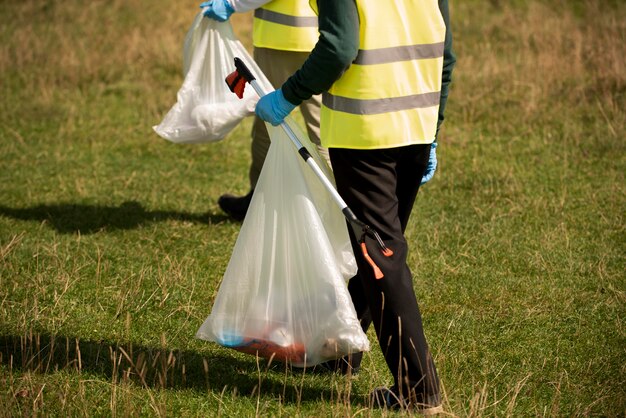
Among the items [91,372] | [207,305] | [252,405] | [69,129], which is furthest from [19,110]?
[252,405]

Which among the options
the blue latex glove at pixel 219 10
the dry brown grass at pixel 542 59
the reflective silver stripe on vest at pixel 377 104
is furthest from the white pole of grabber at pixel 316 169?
the dry brown grass at pixel 542 59

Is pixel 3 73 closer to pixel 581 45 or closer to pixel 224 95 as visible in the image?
pixel 224 95

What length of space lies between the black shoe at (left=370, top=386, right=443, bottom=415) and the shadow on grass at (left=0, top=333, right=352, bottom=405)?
0.65ft

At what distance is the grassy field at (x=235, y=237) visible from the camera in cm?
364

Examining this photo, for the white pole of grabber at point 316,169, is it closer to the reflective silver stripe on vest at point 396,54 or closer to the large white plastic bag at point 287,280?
the large white plastic bag at point 287,280

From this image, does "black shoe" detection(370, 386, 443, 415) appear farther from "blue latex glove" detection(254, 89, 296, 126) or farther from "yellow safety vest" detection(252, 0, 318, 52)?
"yellow safety vest" detection(252, 0, 318, 52)

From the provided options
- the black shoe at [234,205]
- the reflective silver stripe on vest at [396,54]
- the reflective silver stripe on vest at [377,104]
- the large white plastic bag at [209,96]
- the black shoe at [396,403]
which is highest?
the reflective silver stripe on vest at [396,54]

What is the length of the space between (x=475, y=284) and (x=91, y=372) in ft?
6.52

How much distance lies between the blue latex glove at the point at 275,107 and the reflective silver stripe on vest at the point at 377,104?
15 cm

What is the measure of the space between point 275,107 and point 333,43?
45cm

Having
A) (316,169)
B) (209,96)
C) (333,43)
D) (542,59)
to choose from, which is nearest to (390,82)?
(333,43)

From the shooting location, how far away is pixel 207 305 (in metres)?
4.48

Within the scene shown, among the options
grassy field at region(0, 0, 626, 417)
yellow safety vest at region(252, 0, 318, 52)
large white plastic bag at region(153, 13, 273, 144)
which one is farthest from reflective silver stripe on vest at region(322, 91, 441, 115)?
large white plastic bag at region(153, 13, 273, 144)

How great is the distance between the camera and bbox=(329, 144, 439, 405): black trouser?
3256mm
